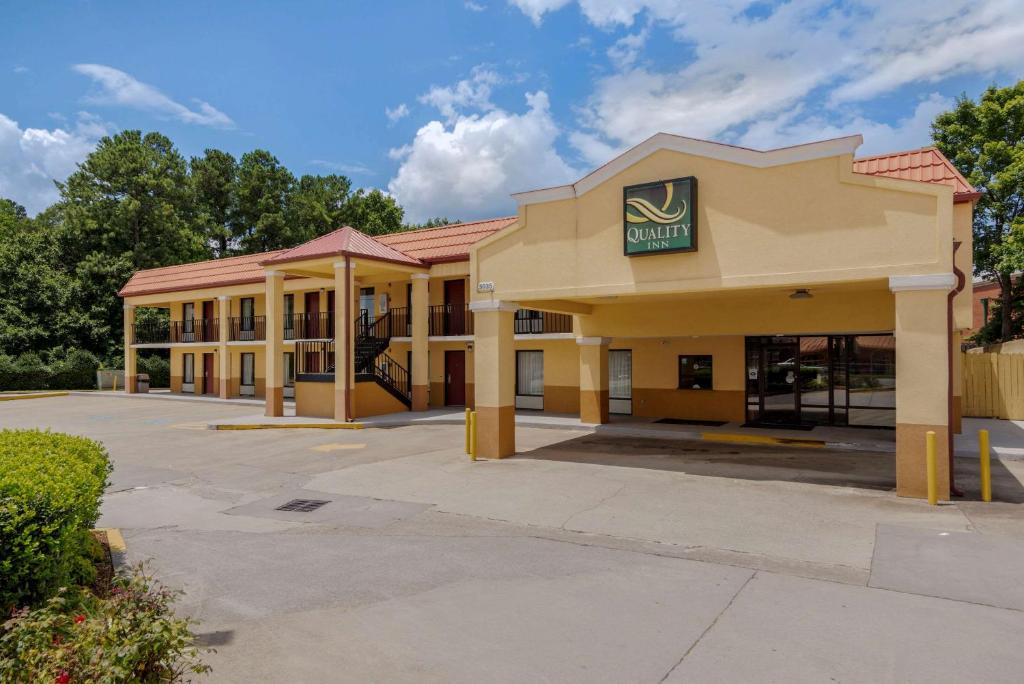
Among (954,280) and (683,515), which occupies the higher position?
(954,280)

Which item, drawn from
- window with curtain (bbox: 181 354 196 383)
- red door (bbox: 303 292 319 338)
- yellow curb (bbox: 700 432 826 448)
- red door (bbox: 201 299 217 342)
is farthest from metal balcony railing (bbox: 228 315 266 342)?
yellow curb (bbox: 700 432 826 448)

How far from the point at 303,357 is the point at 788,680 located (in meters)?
27.4

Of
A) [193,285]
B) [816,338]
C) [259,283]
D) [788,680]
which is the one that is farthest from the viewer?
[193,285]

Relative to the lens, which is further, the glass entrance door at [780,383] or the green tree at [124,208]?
the green tree at [124,208]

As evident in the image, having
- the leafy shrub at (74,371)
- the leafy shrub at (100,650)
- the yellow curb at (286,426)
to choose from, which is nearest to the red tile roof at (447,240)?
the yellow curb at (286,426)

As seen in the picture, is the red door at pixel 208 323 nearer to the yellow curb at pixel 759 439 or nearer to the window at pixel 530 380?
the window at pixel 530 380

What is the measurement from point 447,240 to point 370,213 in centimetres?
2898

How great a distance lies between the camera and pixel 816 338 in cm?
1845

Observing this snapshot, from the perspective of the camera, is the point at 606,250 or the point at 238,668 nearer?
the point at 238,668

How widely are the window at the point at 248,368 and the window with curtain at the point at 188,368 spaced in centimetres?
470

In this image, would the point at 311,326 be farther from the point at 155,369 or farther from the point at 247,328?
the point at 155,369

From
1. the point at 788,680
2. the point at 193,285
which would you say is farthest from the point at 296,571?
the point at 193,285

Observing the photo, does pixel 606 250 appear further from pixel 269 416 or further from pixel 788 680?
pixel 269 416

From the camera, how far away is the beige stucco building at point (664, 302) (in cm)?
993
